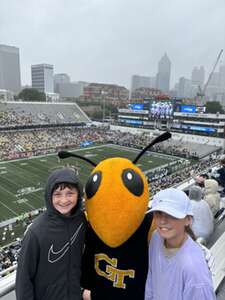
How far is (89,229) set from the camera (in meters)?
1.78

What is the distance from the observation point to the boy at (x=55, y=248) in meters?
1.55

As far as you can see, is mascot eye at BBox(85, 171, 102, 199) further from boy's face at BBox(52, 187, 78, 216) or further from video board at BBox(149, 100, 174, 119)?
video board at BBox(149, 100, 174, 119)

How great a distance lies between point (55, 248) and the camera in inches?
62.9

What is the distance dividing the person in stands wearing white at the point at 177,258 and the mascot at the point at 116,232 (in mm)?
235

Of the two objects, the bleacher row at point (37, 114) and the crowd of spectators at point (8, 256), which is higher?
the bleacher row at point (37, 114)

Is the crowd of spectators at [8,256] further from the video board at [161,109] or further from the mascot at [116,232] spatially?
the video board at [161,109]

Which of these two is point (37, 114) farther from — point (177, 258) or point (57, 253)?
point (177, 258)

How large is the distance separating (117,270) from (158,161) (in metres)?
26.7

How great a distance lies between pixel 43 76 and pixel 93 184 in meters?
113

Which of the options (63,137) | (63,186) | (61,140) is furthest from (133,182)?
(63,137)

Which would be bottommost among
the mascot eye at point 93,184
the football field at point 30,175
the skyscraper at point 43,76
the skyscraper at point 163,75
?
the football field at point 30,175

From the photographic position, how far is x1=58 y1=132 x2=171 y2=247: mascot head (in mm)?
1595

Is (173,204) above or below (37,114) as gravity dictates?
above

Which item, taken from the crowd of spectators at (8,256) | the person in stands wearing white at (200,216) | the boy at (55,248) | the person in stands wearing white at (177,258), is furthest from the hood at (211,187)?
the crowd of spectators at (8,256)
